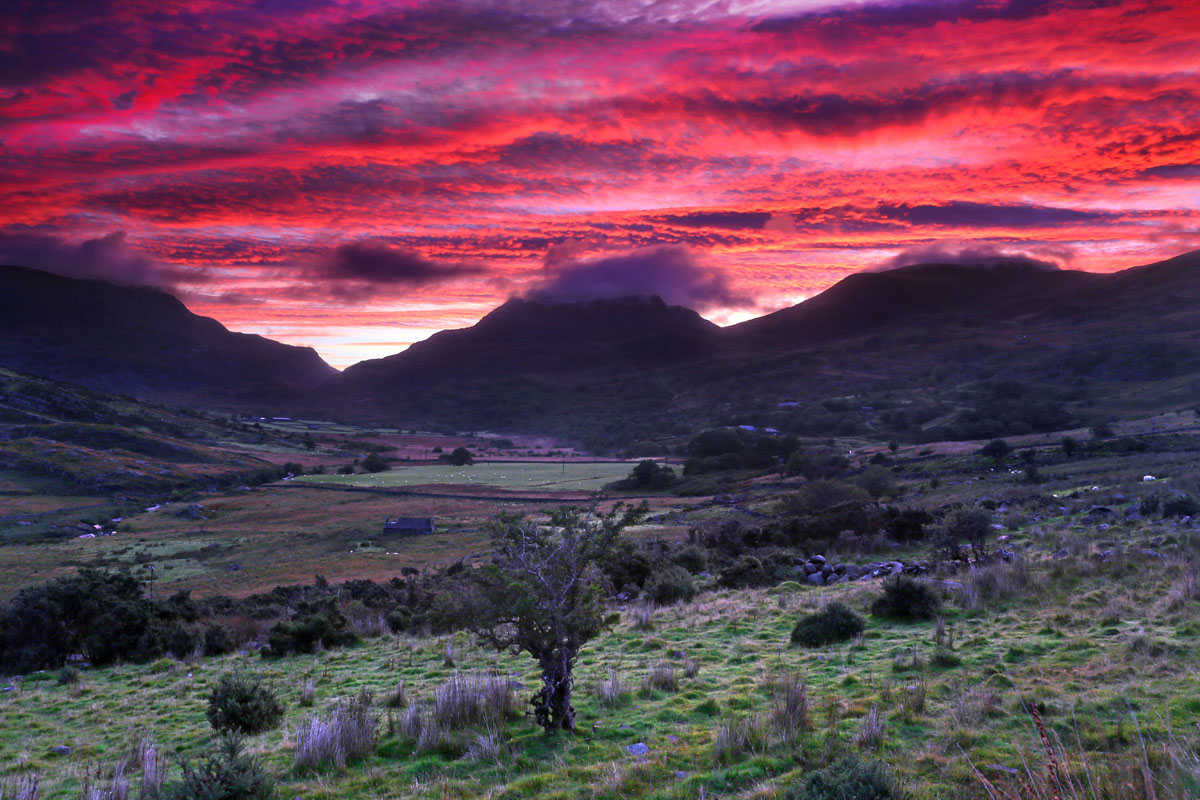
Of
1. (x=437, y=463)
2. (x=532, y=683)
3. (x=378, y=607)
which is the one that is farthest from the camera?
(x=437, y=463)

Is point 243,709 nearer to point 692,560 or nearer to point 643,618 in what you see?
point 643,618

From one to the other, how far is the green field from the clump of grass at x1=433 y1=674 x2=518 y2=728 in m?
60.6

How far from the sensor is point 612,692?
873 centimetres

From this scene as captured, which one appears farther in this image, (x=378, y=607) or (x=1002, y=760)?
(x=378, y=607)

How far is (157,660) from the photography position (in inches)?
607

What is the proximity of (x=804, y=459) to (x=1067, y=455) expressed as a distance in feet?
85.8

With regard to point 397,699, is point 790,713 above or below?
above

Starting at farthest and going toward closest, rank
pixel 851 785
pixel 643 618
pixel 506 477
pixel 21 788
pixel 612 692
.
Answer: pixel 506 477
pixel 643 618
pixel 612 692
pixel 21 788
pixel 851 785

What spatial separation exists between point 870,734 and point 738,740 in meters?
1.28

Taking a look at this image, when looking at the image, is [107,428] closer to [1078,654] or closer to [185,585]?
[185,585]

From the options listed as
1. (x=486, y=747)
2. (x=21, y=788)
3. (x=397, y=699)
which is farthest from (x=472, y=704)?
(x=21, y=788)

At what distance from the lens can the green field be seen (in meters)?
76.4

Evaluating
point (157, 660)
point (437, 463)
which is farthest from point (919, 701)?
point (437, 463)

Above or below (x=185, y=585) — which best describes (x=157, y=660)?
above
